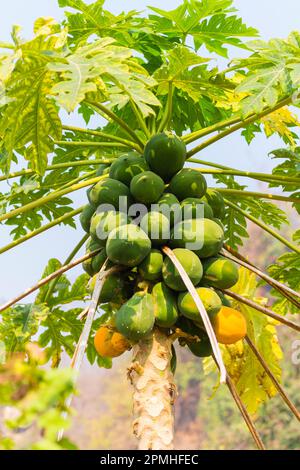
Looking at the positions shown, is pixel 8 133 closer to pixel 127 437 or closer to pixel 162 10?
pixel 162 10

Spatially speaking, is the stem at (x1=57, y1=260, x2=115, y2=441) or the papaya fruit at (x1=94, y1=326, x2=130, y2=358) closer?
the stem at (x1=57, y1=260, x2=115, y2=441)

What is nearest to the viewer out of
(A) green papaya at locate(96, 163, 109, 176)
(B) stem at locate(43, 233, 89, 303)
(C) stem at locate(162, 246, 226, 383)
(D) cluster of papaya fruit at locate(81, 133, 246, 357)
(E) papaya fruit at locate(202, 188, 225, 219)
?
(C) stem at locate(162, 246, 226, 383)

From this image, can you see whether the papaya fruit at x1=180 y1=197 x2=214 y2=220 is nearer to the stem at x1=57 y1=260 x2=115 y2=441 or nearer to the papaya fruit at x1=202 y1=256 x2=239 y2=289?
the papaya fruit at x1=202 y1=256 x2=239 y2=289

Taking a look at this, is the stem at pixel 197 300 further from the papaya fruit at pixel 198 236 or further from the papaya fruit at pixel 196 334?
the papaya fruit at pixel 196 334

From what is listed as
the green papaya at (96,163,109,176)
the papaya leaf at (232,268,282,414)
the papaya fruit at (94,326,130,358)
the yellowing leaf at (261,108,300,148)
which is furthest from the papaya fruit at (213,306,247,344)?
the yellowing leaf at (261,108,300,148)

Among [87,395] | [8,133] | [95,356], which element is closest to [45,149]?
[8,133]

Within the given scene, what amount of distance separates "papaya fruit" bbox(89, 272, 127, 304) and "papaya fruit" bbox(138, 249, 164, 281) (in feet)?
0.28

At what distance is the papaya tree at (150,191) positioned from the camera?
1.83 meters

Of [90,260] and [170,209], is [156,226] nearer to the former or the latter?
[170,209]

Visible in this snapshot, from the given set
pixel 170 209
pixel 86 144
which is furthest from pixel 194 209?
pixel 86 144

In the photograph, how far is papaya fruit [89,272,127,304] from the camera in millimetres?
1987

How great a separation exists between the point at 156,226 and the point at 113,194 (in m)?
0.20

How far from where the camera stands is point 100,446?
27.2 meters

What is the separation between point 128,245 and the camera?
188 centimetres
